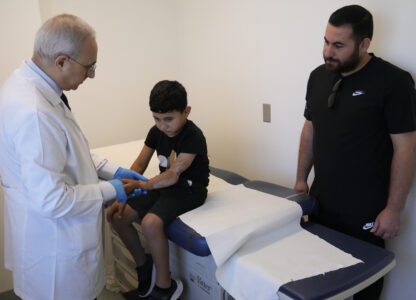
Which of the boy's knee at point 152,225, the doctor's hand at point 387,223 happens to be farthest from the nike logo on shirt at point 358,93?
the boy's knee at point 152,225

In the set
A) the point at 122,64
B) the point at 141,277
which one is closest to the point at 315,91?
the point at 141,277

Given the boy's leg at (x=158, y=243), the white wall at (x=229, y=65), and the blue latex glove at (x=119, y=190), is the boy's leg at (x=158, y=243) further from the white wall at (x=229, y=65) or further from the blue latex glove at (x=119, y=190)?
the white wall at (x=229, y=65)

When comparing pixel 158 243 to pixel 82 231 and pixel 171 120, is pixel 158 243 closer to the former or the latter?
pixel 82 231

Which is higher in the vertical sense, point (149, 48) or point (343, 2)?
point (343, 2)

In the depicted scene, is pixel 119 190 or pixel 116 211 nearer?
pixel 119 190

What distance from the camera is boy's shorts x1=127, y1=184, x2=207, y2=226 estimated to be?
146cm

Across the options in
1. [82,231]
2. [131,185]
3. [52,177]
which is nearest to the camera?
[52,177]

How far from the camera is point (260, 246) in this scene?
4.24 ft

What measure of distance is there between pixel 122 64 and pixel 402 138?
78.7 inches

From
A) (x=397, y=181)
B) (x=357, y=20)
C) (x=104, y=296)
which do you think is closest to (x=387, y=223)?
(x=397, y=181)

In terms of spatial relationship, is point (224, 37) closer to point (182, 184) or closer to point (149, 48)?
point (149, 48)

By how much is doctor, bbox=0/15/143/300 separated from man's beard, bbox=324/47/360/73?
34.4 inches

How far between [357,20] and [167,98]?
0.77m

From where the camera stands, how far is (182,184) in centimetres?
159
